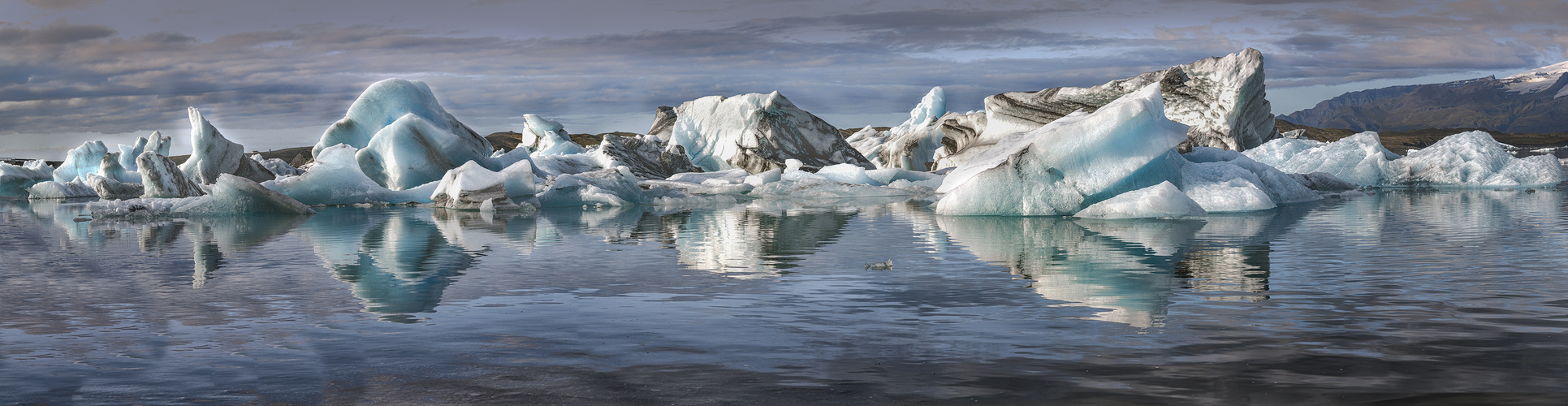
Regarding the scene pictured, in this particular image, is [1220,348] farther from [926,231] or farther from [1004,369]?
[926,231]

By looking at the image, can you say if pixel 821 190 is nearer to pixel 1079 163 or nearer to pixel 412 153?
pixel 412 153

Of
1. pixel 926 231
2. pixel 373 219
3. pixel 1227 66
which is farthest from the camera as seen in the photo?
pixel 1227 66

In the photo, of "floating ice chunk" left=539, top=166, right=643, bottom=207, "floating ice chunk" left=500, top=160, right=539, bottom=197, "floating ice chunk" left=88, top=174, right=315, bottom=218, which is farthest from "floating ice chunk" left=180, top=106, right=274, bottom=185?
"floating ice chunk" left=500, top=160, right=539, bottom=197

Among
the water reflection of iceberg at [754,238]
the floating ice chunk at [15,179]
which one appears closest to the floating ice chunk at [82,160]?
the floating ice chunk at [15,179]

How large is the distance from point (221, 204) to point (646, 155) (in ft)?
72.9

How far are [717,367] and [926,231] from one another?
367 inches

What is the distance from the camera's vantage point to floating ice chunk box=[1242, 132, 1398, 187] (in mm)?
32938

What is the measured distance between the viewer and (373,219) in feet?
63.1

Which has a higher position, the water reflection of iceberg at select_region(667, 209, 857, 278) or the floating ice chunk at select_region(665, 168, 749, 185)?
the floating ice chunk at select_region(665, 168, 749, 185)

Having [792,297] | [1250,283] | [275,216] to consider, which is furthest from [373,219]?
[1250,283]

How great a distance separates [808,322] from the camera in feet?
18.8

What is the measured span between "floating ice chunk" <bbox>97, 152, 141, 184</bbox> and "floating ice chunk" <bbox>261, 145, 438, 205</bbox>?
17.7 meters

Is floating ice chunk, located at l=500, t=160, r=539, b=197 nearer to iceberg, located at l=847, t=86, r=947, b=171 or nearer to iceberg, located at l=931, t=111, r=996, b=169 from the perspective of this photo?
iceberg, located at l=931, t=111, r=996, b=169

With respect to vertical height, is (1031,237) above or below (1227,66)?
below
